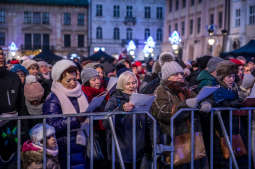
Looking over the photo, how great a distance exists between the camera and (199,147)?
4.72 meters

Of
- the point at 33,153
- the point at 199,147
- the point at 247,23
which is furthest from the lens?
the point at 247,23

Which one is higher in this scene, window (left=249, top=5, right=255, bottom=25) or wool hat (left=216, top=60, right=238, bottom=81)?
window (left=249, top=5, right=255, bottom=25)

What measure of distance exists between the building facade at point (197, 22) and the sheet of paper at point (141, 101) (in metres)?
29.4

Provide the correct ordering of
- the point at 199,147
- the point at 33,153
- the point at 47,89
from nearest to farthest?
the point at 33,153
the point at 199,147
the point at 47,89

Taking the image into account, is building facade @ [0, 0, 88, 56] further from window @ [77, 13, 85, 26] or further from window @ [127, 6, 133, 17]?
window @ [127, 6, 133, 17]

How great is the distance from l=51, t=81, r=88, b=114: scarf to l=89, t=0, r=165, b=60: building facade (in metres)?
53.0

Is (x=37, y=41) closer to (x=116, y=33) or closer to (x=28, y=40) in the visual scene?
(x=28, y=40)

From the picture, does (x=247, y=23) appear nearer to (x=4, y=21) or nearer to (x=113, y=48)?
(x=113, y=48)

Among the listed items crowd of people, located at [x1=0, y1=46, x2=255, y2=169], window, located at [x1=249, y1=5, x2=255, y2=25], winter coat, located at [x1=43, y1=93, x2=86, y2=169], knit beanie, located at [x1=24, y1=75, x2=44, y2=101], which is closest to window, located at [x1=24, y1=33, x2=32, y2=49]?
window, located at [x1=249, y1=5, x2=255, y2=25]

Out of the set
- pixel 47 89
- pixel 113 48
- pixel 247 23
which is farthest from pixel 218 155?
pixel 113 48

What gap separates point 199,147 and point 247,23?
29.5 metres

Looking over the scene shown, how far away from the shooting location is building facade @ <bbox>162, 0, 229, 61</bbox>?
117 feet

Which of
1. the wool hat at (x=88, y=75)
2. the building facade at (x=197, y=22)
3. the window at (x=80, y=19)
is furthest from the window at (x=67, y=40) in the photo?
the wool hat at (x=88, y=75)

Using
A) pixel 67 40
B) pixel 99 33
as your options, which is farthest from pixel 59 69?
pixel 67 40
